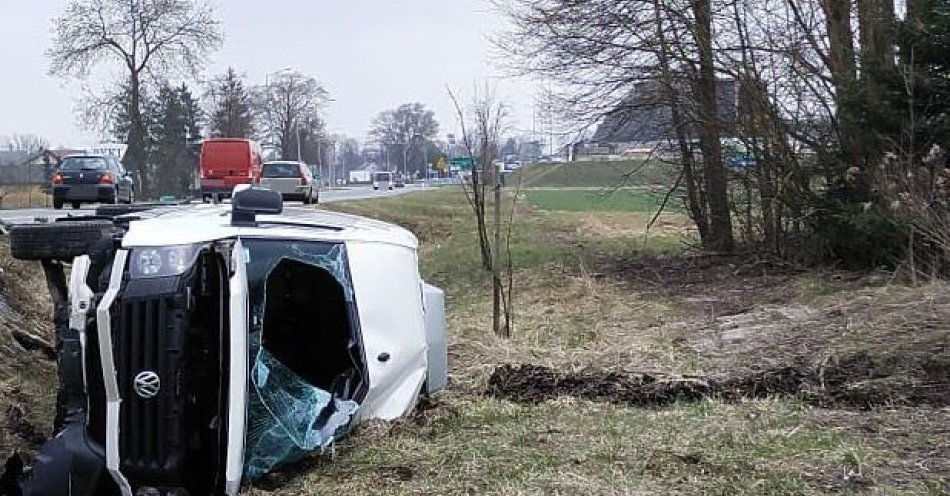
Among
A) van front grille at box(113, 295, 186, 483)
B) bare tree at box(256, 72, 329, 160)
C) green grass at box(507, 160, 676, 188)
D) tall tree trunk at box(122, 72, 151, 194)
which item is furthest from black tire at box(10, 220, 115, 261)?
bare tree at box(256, 72, 329, 160)

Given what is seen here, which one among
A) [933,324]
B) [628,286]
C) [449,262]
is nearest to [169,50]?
[449,262]

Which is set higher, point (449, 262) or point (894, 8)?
point (894, 8)

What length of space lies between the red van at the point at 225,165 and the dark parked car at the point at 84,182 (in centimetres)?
735

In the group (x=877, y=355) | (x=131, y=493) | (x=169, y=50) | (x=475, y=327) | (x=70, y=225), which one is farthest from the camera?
(x=169, y=50)

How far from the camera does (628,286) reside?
631 inches

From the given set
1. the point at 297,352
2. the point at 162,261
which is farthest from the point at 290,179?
the point at 162,261

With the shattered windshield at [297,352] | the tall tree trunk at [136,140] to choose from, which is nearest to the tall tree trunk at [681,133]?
the shattered windshield at [297,352]

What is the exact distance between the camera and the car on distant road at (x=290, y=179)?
32688 mm

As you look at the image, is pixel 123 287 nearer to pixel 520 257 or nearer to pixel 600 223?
pixel 520 257

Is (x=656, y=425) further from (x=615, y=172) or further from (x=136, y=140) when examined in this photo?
(x=136, y=140)

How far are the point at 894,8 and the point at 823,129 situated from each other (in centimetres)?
210

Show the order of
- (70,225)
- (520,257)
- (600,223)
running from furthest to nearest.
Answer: (600,223) → (520,257) → (70,225)

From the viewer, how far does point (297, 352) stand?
575 cm

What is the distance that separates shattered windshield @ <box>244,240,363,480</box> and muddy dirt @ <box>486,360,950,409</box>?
1.63m
